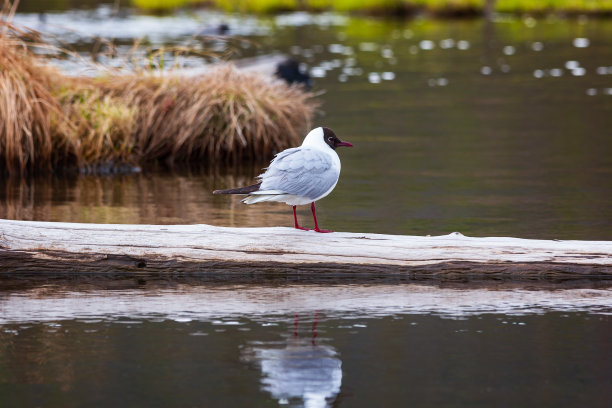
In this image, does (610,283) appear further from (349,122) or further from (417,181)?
(349,122)

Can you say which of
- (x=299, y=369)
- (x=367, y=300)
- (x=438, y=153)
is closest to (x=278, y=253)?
(x=367, y=300)

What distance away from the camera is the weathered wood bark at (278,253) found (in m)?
7.87

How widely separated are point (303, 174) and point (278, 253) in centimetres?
62

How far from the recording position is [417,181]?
42.7ft

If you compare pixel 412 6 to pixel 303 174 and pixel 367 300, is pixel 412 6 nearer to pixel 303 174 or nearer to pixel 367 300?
pixel 303 174

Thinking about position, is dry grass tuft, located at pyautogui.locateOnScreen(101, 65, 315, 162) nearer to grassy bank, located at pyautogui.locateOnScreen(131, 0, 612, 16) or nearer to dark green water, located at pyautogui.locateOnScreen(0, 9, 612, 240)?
dark green water, located at pyautogui.locateOnScreen(0, 9, 612, 240)

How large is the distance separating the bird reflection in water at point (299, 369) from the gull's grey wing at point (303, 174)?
1295mm

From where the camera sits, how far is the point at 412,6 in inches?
1873

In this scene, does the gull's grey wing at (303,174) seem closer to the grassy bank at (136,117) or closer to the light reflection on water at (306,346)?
the light reflection on water at (306,346)

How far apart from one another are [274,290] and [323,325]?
3.05ft

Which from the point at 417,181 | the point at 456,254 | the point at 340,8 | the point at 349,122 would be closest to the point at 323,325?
A: the point at 456,254

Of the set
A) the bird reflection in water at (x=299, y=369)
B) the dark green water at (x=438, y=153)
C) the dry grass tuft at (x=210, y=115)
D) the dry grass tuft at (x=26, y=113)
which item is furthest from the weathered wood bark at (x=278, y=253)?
the dry grass tuft at (x=210, y=115)

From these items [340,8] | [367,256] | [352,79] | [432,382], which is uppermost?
[340,8]

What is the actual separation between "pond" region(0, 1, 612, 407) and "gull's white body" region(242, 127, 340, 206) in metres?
0.66
